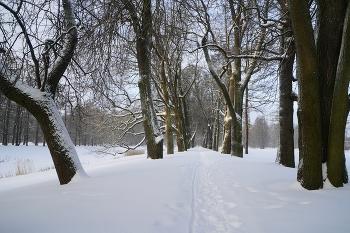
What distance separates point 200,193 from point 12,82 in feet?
13.3

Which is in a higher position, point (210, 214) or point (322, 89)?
point (322, 89)

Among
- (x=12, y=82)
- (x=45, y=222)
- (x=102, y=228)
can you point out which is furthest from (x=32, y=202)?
(x=12, y=82)

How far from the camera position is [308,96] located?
9.86 ft

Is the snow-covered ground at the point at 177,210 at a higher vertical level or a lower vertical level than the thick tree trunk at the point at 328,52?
lower

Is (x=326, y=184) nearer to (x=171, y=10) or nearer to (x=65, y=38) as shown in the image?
(x=171, y=10)

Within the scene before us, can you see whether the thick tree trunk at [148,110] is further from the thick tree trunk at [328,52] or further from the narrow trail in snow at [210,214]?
the thick tree trunk at [328,52]

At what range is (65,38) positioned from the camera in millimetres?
4410

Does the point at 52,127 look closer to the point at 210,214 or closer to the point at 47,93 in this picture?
the point at 47,93

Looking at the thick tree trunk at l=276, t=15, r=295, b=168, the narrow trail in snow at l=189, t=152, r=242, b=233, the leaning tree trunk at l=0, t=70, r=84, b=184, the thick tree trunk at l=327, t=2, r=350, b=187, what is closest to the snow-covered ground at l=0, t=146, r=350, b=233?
the narrow trail in snow at l=189, t=152, r=242, b=233

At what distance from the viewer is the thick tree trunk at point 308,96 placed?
9.73 feet

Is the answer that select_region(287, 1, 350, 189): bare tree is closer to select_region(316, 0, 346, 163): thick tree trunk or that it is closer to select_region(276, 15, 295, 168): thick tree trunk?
select_region(316, 0, 346, 163): thick tree trunk

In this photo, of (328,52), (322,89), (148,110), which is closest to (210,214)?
(322,89)

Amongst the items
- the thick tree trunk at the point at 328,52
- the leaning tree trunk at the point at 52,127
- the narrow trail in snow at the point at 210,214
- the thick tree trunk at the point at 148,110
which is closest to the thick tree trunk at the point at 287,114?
the thick tree trunk at the point at 328,52

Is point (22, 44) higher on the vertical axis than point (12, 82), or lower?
higher
